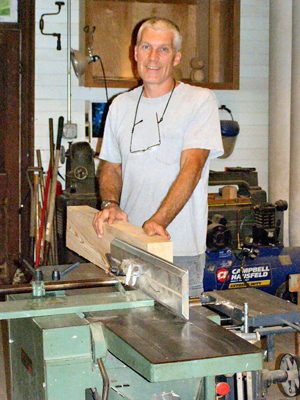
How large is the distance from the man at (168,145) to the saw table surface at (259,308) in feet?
0.44

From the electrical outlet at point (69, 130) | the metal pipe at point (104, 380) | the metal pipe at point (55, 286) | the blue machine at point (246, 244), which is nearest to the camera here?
the metal pipe at point (104, 380)

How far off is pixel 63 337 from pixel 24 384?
0.40 m

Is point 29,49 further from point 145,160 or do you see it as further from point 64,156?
point 145,160

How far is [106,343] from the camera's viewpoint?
4.72ft

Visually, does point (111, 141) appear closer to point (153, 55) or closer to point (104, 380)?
point (153, 55)

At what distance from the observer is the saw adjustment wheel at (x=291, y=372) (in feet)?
7.40

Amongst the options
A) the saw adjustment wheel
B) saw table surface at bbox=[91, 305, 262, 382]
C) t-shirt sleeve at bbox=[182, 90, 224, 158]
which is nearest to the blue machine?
the saw adjustment wheel

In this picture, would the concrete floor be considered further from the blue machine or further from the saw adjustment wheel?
the saw adjustment wheel

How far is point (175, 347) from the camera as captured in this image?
4.21 feet

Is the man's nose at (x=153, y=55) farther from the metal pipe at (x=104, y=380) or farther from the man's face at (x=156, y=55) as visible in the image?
the metal pipe at (x=104, y=380)

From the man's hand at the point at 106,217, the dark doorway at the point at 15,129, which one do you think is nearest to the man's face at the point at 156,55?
the man's hand at the point at 106,217

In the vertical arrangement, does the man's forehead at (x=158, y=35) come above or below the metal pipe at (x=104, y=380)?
above

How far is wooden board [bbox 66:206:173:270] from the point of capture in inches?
66.6

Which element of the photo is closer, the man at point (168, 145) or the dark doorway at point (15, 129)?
the man at point (168, 145)
